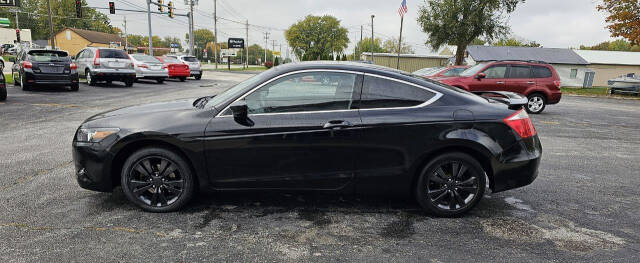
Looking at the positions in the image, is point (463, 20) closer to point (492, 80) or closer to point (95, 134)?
point (492, 80)

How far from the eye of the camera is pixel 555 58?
4628 centimetres

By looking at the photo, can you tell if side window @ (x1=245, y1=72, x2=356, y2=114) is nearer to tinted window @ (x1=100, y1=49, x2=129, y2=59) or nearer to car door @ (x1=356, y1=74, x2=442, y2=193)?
car door @ (x1=356, y1=74, x2=442, y2=193)

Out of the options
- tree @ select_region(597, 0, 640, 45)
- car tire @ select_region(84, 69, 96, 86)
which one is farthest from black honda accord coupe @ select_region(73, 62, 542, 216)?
tree @ select_region(597, 0, 640, 45)

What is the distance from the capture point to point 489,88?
40.3ft

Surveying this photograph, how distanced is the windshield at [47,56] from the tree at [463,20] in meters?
30.6

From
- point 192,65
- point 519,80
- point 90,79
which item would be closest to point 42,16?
point 192,65

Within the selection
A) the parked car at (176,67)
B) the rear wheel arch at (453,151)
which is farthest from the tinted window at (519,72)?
A: the parked car at (176,67)

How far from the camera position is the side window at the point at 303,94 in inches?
139

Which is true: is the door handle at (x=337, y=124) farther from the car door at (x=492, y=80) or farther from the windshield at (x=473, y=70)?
the windshield at (x=473, y=70)

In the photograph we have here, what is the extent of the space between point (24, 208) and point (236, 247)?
2254 millimetres

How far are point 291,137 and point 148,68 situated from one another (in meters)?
19.0

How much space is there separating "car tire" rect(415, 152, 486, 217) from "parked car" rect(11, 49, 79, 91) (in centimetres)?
1412

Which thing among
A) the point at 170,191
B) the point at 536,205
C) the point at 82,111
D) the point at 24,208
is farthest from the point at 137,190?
the point at 82,111

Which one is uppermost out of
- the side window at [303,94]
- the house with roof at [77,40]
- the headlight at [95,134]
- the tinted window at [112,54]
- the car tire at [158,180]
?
the house with roof at [77,40]
